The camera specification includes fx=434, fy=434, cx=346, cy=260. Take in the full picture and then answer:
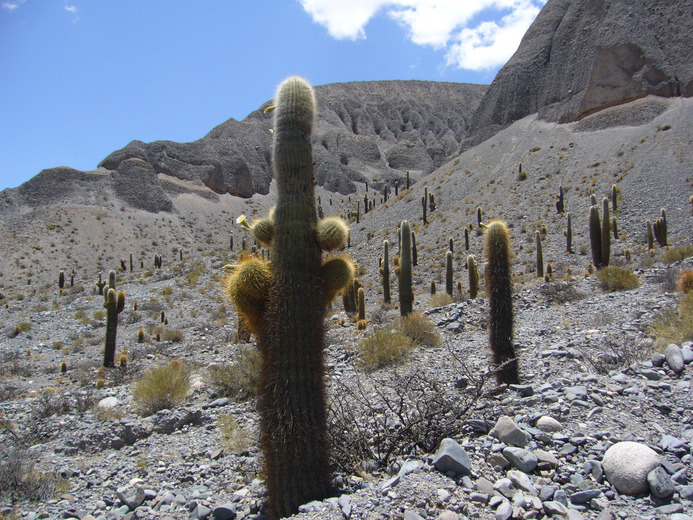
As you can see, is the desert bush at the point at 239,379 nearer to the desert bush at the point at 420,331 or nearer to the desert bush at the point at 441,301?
the desert bush at the point at 420,331

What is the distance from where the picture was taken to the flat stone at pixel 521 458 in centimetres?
391

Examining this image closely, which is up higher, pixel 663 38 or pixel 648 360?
pixel 663 38

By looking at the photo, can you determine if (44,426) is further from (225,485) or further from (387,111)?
(387,111)

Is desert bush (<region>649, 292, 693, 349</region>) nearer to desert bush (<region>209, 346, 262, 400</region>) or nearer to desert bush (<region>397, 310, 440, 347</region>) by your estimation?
desert bush (<region>397, 310, 440, 347</region>)

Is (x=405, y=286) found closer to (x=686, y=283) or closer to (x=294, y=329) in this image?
(x=686, y=283)

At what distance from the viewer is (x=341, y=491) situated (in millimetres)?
4535

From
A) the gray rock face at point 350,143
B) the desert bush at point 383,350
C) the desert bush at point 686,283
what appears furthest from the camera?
the gray rock face at point 350,143

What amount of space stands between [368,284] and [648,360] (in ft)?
76.9

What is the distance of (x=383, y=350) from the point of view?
1070 cm

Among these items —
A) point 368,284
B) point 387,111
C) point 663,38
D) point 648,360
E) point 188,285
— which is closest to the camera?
point 648,360

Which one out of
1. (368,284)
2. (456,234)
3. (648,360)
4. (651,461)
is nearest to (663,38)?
(456,234)

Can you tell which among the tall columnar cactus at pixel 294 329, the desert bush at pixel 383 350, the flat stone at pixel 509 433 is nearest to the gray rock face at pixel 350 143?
the desert bush at pixel 383 350

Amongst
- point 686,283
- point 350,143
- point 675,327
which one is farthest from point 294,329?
point 350,143

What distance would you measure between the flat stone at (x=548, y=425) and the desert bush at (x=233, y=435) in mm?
4292
